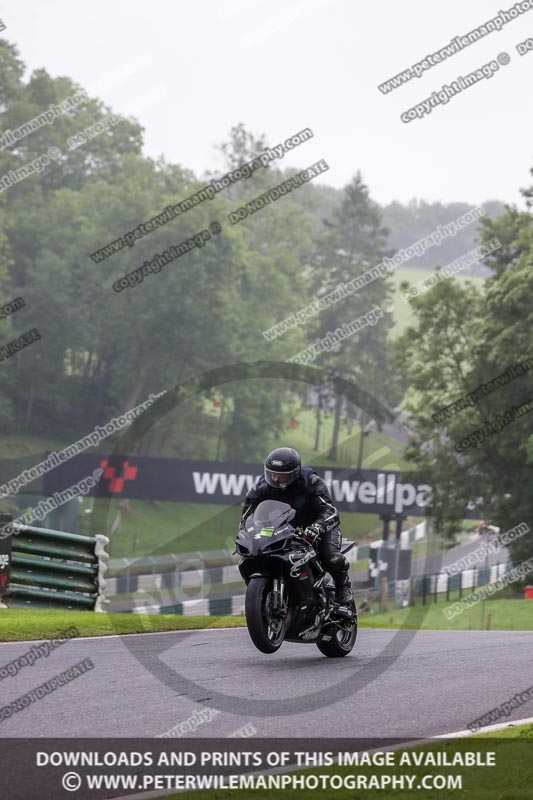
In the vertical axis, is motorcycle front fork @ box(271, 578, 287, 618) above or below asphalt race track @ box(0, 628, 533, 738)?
above

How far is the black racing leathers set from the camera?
1014cm

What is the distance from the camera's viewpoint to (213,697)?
816 cm

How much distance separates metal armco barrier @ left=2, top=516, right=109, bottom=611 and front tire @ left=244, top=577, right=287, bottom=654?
254 inches

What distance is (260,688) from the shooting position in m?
8.61

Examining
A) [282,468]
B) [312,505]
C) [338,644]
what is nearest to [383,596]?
[338,644]

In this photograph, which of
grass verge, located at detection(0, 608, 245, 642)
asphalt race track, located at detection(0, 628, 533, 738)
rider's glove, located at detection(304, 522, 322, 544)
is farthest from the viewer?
grass verge, located at detection(0, 608, 245, 642)

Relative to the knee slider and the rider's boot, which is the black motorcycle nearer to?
the knee slider

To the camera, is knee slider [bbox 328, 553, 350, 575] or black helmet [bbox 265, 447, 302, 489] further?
knee slider [bbox 328, 553, 350, 575]

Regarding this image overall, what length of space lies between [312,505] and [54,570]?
23.8 feet

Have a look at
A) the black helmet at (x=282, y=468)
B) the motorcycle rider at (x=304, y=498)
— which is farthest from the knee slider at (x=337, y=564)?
the black helmet at (x=282, y=468)

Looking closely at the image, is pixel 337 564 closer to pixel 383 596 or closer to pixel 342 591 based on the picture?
pixel 342 591

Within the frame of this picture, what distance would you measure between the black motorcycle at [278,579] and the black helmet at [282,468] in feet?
0.77

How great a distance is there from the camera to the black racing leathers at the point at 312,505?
10141 millimetres

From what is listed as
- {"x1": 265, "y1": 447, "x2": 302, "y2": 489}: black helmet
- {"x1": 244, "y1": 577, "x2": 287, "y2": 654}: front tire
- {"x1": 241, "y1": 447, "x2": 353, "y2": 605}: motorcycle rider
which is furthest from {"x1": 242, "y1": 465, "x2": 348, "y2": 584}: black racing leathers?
{"x1": 244, "y1": 577, "x2": 287, "y2": 654}: front tire
